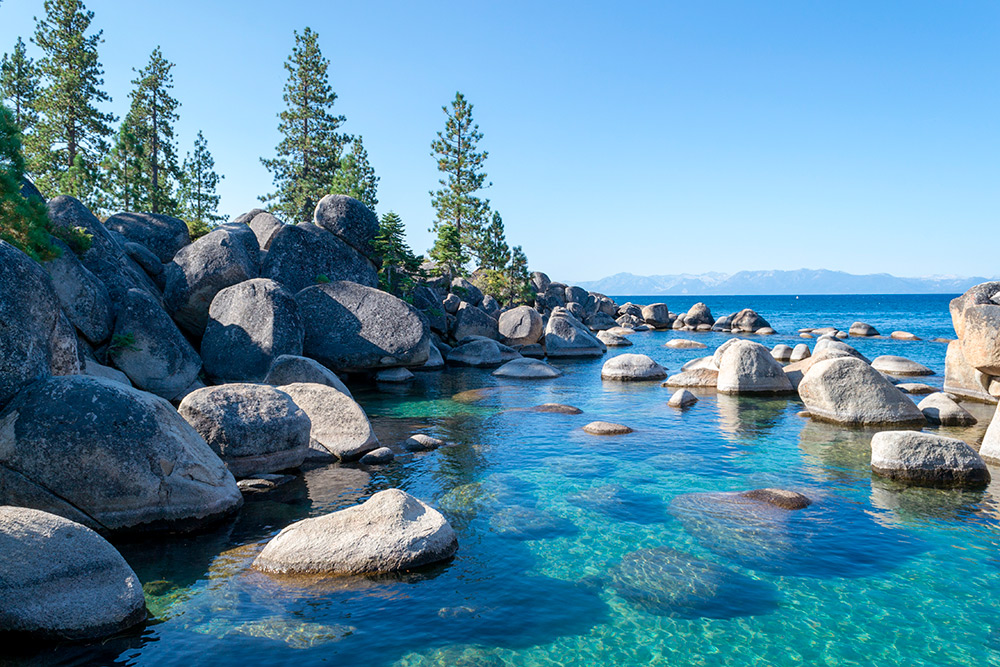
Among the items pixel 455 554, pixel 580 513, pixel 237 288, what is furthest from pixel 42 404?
pixel 237 288

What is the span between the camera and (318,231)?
32.5 meters

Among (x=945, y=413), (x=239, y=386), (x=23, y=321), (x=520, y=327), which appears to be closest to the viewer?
(x=23, y=321)

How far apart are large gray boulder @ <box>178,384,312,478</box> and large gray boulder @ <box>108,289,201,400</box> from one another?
26.4 ft

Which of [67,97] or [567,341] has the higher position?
[67,97]

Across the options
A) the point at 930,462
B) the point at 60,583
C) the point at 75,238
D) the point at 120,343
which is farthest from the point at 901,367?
the point at 75,238

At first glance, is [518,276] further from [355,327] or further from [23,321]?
[23,321]

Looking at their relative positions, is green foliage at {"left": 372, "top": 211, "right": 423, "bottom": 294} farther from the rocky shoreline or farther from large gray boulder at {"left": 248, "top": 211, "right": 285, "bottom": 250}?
large gray boulder at {"left": 248, "top": 211, "right": 285, "bottom": 250}

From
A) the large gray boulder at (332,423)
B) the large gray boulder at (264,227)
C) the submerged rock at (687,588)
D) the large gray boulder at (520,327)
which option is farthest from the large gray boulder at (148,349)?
the large gray boulder at (520,327)

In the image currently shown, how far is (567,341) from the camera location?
44.9 m

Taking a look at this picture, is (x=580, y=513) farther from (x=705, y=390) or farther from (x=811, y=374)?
(x=705, y=390)

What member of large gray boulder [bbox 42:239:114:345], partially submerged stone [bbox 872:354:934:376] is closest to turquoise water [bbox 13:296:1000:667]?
large gray boulder [bbox 42:239:114:345]

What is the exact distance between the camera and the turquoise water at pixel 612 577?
7949mm

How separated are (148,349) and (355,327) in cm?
928

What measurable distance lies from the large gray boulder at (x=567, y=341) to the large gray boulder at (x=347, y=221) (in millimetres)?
16215
